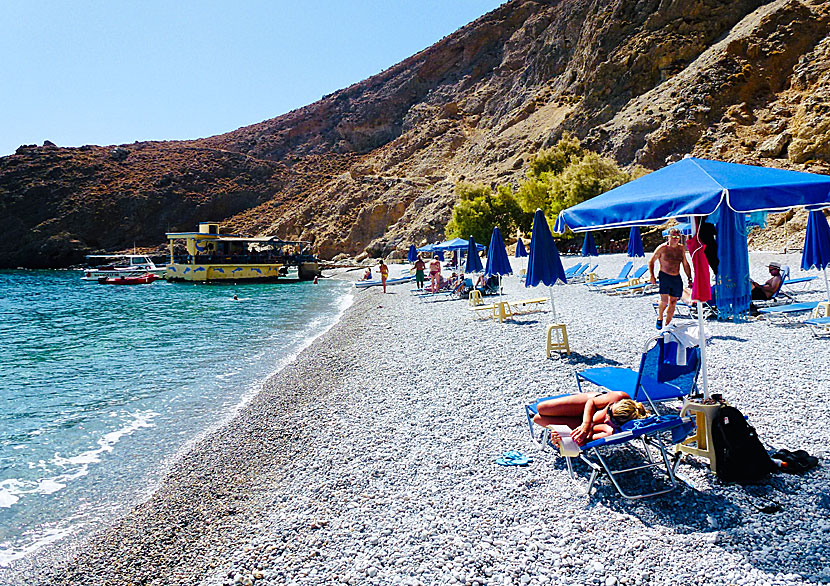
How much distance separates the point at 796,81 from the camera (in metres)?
40.9

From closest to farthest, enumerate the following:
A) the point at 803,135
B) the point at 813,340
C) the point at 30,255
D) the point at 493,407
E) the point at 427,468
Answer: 1. the point at 427,468
2. the point at 493,407
3. the point at 813,340
4. the point at 803,135
5. the point at 30,255

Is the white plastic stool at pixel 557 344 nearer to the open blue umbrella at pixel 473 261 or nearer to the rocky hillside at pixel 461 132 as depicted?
the open blue umbrella at pixel 473 261

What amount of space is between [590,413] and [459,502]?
135 cm

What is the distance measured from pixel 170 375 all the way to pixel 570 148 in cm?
4744

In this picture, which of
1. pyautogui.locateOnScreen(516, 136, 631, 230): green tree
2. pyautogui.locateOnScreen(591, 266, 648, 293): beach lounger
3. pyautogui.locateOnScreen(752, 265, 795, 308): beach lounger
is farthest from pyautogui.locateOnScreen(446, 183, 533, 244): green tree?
pyautogui.locateOnScreen(752, 265, 795, 308): beach lounger

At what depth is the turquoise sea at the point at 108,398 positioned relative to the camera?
6.34 metres

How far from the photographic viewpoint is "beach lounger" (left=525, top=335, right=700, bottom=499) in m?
4.13

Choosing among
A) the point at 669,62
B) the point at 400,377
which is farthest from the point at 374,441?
the point at 669,62

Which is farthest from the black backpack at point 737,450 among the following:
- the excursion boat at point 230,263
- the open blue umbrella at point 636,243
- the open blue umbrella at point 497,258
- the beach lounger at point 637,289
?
the excursion boat at point 230,263

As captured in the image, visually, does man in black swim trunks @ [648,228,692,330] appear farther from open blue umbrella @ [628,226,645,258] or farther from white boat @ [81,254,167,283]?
white boat @ [81,254,167,283]

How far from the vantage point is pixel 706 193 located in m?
4.21

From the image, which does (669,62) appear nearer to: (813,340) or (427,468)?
(813,340)

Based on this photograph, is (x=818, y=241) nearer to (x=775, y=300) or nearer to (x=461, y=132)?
(x=775, y=300)

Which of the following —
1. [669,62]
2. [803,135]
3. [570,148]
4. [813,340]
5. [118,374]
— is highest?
[669,62]
